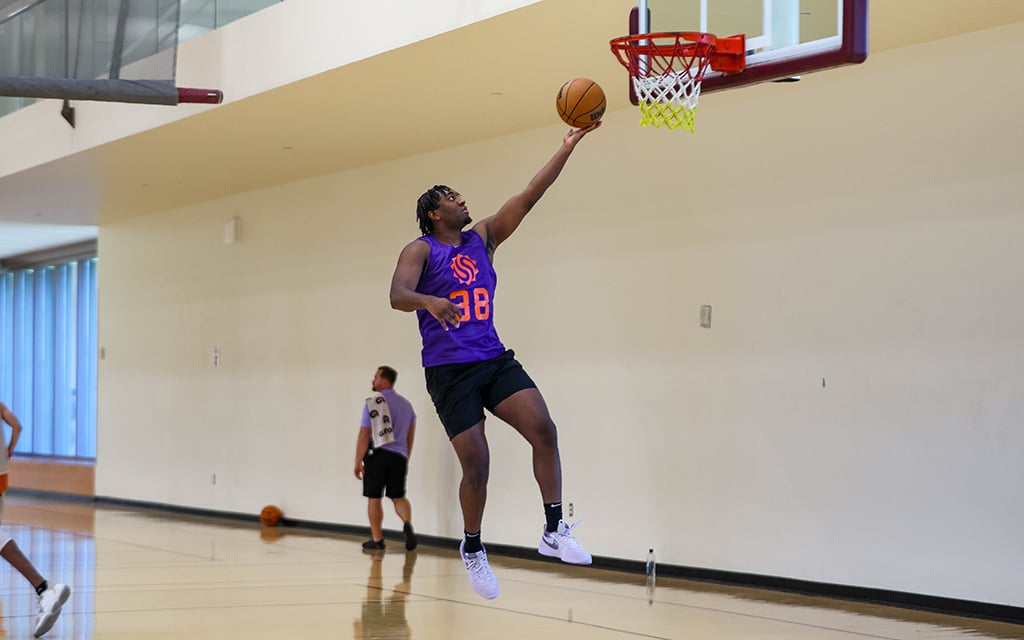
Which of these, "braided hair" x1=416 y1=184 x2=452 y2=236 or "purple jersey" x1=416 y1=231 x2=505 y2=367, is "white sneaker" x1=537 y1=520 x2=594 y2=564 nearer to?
"purple jersey" x1=416 y1=231 x2=505 y2=367

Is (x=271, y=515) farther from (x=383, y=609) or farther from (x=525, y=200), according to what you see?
(x=525, y=200)

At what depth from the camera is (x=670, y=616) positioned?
8.34 metres

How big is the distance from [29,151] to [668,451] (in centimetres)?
778

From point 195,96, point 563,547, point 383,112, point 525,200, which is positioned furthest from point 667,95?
point 383,112

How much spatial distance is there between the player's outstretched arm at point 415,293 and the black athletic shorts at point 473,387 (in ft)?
0.77

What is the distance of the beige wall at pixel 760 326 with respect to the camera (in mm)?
8281

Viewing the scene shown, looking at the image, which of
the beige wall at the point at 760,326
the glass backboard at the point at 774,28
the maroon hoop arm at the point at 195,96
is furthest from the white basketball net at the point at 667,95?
the maroon hoop arm at the point at 195,96

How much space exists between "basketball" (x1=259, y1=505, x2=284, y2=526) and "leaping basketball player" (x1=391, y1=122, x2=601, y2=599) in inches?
360

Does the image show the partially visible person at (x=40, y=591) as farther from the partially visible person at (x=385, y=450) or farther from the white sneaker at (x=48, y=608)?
the partially visible person at (x=385, y=450)

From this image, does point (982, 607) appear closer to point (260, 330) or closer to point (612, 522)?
point (612, 522)

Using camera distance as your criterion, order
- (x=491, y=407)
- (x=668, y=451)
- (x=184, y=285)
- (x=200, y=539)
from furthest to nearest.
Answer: (x=184, y=285) → (x=200, y=539) → (x=668, y=451) → (x=491, y=407)

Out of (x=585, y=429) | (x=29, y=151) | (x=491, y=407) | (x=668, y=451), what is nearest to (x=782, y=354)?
(x=668, y=451)

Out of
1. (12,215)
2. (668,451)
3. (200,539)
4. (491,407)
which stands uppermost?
(12,215)

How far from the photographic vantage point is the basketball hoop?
6.51 metres
